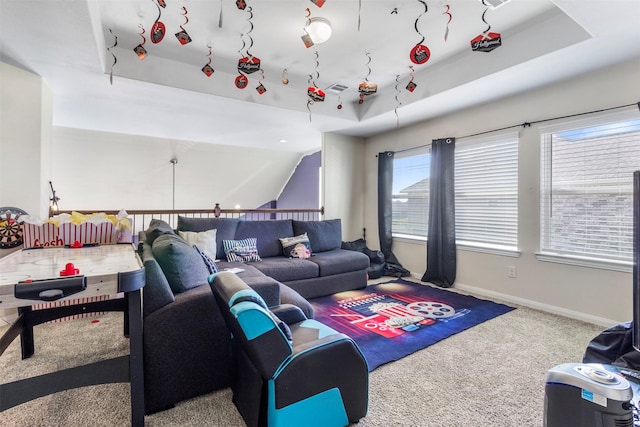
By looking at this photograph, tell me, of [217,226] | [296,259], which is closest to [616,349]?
[296,259]

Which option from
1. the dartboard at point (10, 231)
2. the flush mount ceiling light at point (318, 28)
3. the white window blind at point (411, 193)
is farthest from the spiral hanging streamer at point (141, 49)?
the white window blind at point (411, 193)

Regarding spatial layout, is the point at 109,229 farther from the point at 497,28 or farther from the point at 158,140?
the point at 497,28

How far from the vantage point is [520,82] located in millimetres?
3098

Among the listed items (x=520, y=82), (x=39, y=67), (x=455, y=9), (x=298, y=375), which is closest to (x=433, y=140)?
(x=520, y=82)

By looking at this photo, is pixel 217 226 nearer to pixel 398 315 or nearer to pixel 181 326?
pixel 181 326

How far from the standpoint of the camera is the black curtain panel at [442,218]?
409 centimetres

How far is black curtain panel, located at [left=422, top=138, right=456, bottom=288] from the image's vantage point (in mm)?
4086

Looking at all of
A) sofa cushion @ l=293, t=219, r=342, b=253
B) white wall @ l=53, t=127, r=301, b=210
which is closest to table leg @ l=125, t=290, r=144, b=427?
sofa cushion @ l=293, t=219, r=342, b=253

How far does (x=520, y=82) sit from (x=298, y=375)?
346 centimetres

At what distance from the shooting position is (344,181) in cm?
539

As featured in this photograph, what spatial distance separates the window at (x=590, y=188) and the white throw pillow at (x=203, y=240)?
366 cm

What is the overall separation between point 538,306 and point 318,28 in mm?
3576

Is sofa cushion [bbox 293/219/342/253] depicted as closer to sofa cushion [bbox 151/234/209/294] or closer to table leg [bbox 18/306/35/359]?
sofa cushion [bbox 151/234/209/294]

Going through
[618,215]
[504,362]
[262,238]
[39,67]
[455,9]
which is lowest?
A: [504,362]
